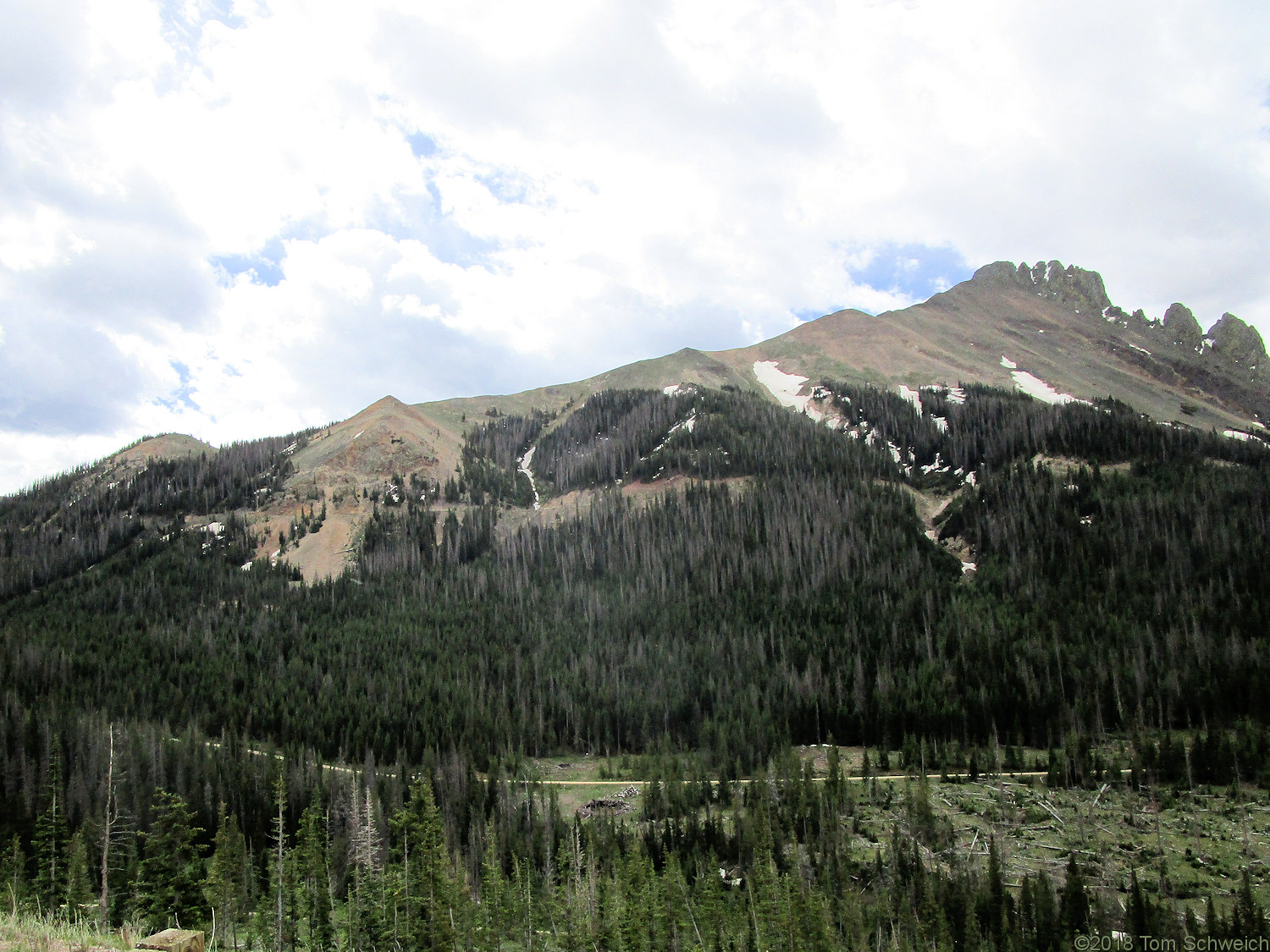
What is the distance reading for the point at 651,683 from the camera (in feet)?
391

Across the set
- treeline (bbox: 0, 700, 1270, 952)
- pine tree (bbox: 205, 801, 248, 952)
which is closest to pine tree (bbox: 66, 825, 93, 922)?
treeline (bbox: 0, 700, 1270, 952)

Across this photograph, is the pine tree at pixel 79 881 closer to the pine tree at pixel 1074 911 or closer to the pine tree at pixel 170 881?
the pine tree at pixel 170 881

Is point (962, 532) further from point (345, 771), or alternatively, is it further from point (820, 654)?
point (345, 771)

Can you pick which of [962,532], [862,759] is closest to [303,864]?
[862,759]

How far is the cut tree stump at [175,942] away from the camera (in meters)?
19.0

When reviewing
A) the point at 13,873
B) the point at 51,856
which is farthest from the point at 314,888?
the point at 51,856

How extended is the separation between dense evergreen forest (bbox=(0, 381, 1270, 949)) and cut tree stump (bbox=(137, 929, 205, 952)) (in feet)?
90.4

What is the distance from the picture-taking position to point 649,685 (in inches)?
4690

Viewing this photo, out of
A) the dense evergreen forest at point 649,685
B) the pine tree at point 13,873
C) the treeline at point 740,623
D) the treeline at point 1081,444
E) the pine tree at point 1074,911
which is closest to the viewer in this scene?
the pine tree at point 1074,911

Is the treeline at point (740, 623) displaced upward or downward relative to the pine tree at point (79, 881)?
upward

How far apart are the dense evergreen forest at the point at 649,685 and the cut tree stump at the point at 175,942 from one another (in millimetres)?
27564

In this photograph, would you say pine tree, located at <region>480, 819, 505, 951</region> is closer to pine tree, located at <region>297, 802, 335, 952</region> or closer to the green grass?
pine tree, located at <region>297, 802, 335, 952</region>

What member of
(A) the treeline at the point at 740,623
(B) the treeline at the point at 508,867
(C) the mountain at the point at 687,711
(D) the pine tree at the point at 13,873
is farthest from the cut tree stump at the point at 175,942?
(A) the treeline at the point at 740,623

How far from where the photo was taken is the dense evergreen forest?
178 ft
